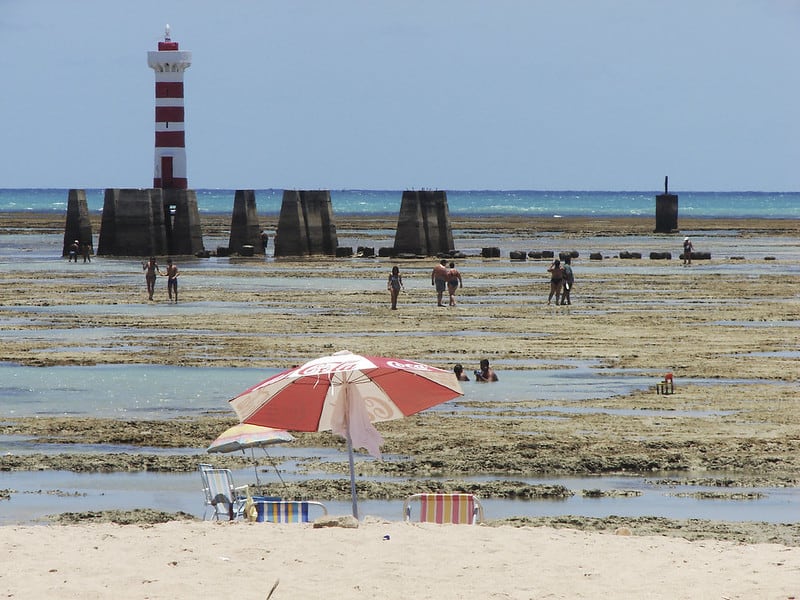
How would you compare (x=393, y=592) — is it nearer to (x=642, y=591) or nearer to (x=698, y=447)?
(x=642, y=591)

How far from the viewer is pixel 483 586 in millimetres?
9609

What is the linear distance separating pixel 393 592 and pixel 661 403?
10.4 metres

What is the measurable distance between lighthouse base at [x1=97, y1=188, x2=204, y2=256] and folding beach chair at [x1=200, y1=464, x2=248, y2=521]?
4706 cm

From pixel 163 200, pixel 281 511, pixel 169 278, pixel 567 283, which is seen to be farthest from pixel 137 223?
pixel 281 511

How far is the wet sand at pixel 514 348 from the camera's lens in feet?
50.8

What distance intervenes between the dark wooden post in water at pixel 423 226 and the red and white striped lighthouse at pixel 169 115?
939cm

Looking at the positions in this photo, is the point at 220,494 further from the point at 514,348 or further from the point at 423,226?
the point at 423,226

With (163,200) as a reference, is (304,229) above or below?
below

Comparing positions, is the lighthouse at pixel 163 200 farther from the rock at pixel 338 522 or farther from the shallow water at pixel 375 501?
the rock at pixel 338 522

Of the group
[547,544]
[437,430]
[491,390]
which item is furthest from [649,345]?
[547,544]

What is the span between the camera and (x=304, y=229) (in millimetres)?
61500

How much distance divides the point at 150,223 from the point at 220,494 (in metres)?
47.5

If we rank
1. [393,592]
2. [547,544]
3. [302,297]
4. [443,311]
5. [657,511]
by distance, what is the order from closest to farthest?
[393,592] < [547,544] < [657,511] < [443,311] < [302,297]

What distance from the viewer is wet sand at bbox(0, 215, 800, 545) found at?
609 inches
